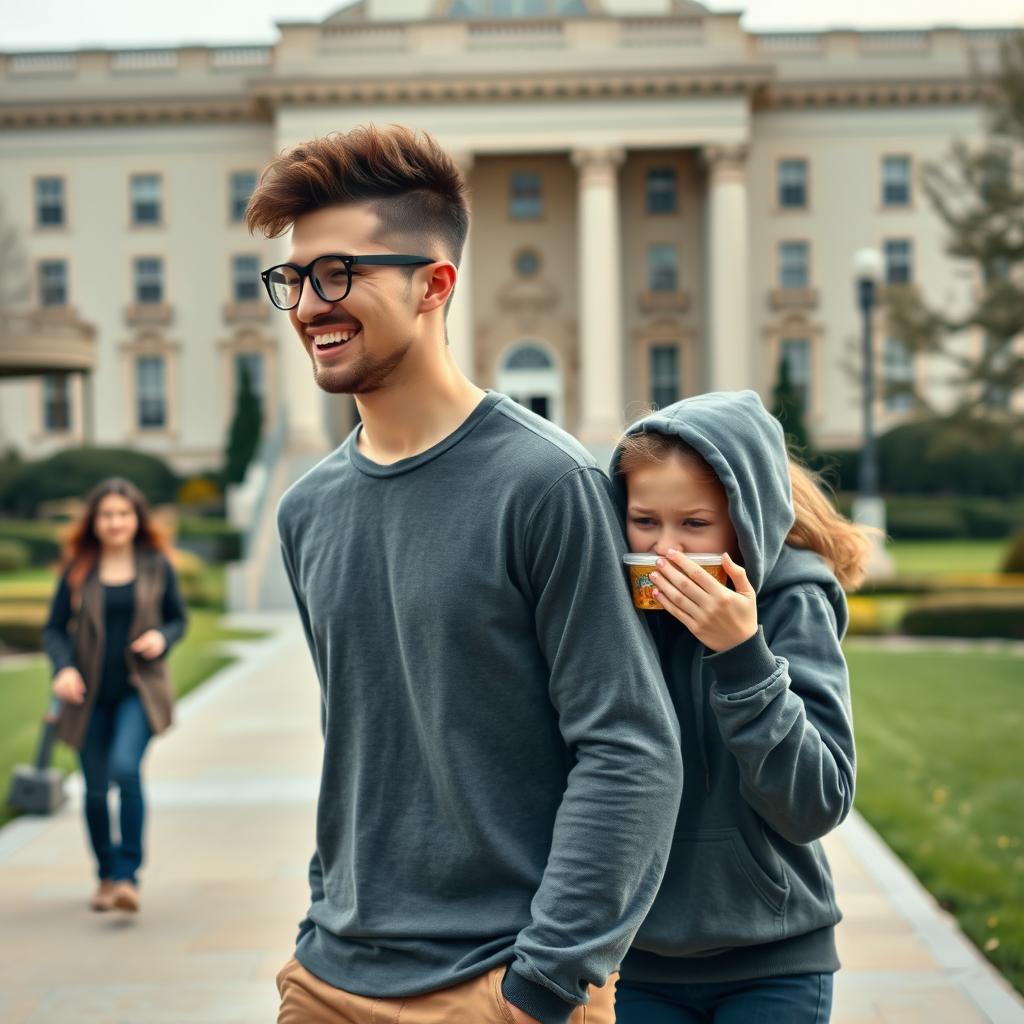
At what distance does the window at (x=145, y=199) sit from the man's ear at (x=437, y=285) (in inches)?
1788

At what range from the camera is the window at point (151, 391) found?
4556 cm

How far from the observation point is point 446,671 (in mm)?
2363

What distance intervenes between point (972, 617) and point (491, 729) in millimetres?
16655

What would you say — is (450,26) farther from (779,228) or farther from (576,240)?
(779,228)

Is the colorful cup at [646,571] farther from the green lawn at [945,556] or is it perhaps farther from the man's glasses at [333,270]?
the green lawn at [945,556]

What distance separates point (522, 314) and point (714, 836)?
41227 millimetres

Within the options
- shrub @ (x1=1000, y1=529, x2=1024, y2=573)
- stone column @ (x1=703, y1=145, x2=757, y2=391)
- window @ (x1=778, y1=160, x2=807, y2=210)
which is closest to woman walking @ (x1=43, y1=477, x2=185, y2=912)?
shrub @ (x1=1000, y1=529, x2=1024, y2=573)

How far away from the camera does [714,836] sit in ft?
8.64

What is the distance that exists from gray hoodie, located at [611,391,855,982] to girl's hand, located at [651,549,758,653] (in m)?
0.09

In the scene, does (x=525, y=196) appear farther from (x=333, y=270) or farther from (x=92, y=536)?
(x=333, y=270)

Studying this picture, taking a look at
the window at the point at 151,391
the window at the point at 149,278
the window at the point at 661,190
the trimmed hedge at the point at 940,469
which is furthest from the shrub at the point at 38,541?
the window at the point at 661,190

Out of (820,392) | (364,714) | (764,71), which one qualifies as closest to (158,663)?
(364,714)

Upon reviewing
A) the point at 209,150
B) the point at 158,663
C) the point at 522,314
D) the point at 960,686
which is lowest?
the point at 960,686

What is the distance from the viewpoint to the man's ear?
253 cm
